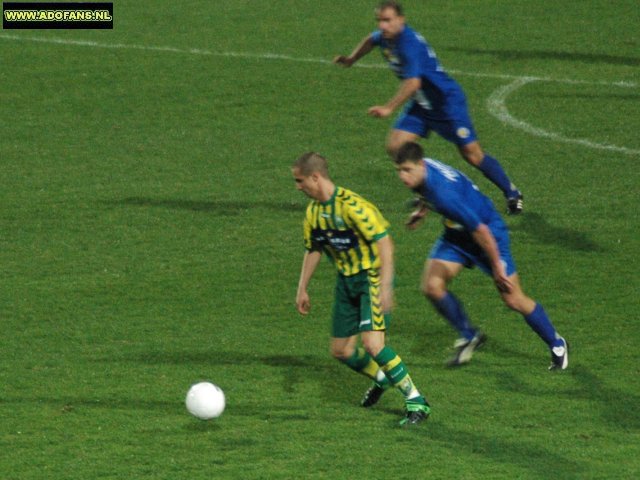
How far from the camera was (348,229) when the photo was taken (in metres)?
9.35

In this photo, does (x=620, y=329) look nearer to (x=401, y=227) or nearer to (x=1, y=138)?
(x=401, y=227)

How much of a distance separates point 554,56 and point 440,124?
7.73 m

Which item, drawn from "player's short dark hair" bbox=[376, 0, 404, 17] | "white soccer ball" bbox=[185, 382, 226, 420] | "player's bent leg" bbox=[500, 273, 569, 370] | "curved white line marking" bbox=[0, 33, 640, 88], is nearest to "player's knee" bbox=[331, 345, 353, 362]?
"white soccer ball" bbox=[185, 382, 226, 420]

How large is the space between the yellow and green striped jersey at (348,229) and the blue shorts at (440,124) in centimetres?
413

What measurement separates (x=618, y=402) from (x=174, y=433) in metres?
3.09

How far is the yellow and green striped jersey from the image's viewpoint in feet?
30.4

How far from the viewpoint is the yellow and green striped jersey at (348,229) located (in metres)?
9.26

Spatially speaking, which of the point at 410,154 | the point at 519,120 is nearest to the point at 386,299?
the point at 410,154

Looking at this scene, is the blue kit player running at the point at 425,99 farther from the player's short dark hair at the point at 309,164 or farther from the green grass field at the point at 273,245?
the player's short dark hair at the point at 309,164

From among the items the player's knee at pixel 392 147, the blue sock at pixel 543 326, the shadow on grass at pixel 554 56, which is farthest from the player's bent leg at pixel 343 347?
the shadow on grass at pixel 554 56

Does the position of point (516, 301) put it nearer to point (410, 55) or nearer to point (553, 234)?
point (410, 55)

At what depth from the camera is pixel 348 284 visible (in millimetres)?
9547

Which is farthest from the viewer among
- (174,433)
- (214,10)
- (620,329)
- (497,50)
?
(214,10)

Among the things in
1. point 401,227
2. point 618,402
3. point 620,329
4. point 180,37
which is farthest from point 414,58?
point 180,37
